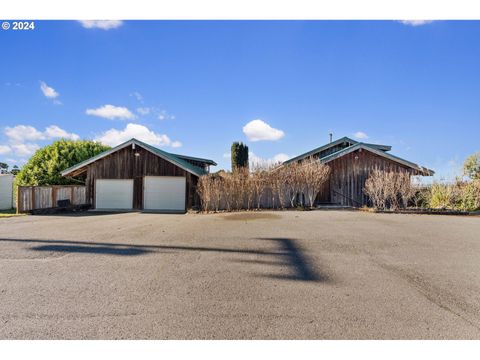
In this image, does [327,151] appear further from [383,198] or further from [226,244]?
[226,244]

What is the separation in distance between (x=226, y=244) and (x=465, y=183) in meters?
13.2

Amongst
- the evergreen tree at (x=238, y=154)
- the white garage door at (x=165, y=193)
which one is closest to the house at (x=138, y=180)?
the white garage door at (x=165, y=193)

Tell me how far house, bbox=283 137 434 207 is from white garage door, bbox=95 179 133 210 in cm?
1122

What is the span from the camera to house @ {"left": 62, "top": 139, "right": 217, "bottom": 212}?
48.5ft

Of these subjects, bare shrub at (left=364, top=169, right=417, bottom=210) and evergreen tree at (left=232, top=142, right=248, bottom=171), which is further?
evergreen tree at (left=232, top=142, right=248, bottom=171)

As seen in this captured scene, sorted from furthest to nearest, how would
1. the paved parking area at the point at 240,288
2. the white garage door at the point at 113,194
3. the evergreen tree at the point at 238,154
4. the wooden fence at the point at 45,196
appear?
1. the evergreen tree at the point at 238,154
2. the white garage door at the point at 113,194
3. the wooden fence at the point at 45,196
4. the paved parking area at the point at 240,288

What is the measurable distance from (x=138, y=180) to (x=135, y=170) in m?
0.63

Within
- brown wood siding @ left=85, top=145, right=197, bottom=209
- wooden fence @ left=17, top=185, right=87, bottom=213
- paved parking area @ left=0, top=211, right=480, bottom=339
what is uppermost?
brown wood siding @ left=85, top=145, right=197, bottom=209

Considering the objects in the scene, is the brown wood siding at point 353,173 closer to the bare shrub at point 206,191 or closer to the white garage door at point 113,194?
the bare shrub at point 206,191

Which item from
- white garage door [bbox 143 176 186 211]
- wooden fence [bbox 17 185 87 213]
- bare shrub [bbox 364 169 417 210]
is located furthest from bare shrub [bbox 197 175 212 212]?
bare shrub [bbox 364 169 417 210]

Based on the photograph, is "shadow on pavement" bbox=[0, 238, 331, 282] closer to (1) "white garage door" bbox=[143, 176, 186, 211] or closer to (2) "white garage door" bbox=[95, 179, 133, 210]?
(1) "white garage door" bbox=[143, 176, 186, 211]

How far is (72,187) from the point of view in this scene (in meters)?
15.4

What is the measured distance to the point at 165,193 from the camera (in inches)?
584

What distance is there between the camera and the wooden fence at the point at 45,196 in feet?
43.0
